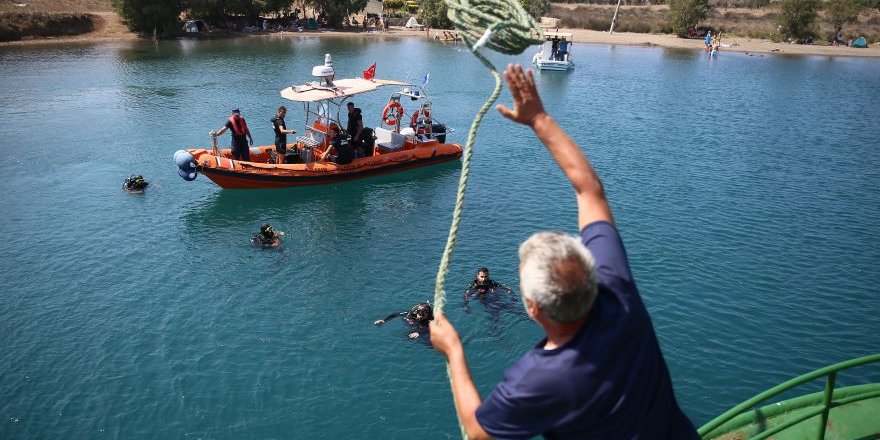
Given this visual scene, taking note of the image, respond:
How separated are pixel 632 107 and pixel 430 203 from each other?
66.9ft

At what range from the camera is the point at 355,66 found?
155 feet

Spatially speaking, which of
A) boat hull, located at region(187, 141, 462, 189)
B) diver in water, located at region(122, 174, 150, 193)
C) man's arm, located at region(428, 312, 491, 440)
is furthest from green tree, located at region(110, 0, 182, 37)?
man's arm, located at region(428, 312, 491, 440)

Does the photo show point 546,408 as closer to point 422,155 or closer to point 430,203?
point 430,203

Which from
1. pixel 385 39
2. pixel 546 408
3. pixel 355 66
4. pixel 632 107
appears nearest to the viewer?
pixel 546 408

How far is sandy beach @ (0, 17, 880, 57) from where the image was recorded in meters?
59.4

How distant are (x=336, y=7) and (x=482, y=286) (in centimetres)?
6471

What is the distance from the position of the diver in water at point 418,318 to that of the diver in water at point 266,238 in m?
4.75

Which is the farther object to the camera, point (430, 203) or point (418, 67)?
point (418, 67)

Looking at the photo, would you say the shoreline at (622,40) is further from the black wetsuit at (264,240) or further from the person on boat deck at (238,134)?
the black wetsuit at (264,240)

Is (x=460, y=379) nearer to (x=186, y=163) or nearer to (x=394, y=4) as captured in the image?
(x=186, y=163)

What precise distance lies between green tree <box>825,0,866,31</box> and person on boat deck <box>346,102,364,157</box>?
75.0 meters

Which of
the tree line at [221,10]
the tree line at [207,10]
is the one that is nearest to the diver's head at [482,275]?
the tree line at [221,10]

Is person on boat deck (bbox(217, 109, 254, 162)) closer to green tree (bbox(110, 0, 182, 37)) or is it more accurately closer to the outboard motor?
the outboard motor

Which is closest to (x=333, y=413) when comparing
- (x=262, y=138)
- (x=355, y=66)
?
(x=262, y=138)
